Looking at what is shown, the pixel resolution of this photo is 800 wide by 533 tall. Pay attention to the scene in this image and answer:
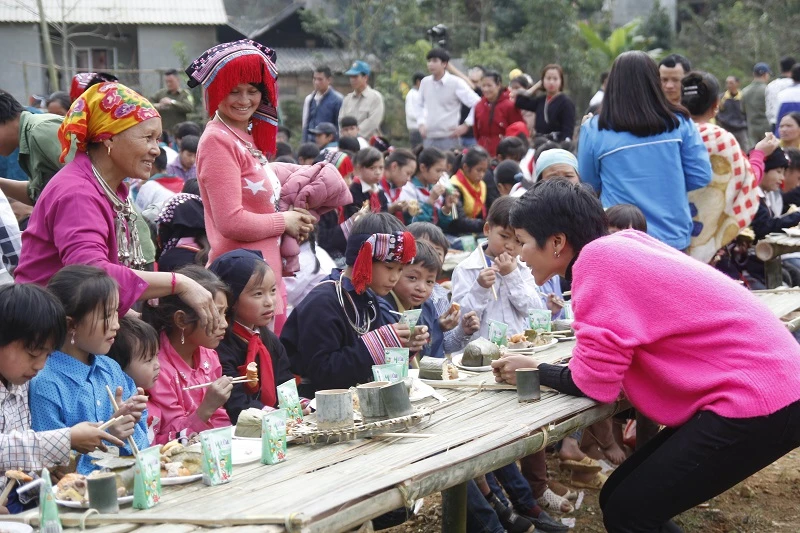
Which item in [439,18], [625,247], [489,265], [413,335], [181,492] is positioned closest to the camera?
[181,492]

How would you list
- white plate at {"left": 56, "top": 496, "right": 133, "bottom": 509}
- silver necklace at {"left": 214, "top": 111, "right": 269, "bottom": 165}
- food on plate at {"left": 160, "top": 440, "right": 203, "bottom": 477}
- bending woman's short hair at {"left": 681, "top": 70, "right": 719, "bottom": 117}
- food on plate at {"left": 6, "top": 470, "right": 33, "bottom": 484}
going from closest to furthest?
white plate at {"left": 56, "top": 496, "right": 133, "bottom": 509}, food on plate at {"left": 6, "top": 470, "right": 33, "bottom": 484}, food on plate at {"left": 160, "top": 440, "right": 203, "bottom": 477}, silver necklace at {"left": 214, "top": 111, "right": 269, "bottom": 165}, bending woman's short hair at {"left": 681, "top": 70, "right": 719, "bottom": 117}

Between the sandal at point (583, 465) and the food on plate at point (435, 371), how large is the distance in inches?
67.0

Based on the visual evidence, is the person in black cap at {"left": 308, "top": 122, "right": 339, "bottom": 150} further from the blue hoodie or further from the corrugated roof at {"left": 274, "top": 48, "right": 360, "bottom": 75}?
the corrugated roof at {"left": 274, "top": 48, "right": 360, "bottom": 75}

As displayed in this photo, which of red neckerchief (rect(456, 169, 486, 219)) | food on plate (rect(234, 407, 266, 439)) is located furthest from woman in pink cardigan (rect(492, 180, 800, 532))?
red neckerchief (rect(456, 169, 486, 219))

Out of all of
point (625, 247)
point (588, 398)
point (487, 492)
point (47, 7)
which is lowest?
point (487, 492)

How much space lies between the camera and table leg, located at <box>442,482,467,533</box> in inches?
152

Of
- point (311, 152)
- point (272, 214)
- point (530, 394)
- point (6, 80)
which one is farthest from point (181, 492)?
point (6, 80)

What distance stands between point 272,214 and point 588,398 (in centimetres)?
182

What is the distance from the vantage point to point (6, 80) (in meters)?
21.1

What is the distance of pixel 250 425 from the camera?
310 centimetres

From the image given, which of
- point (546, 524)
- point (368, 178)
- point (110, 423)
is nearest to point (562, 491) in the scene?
point (546, 524)

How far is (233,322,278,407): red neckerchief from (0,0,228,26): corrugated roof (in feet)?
64.4

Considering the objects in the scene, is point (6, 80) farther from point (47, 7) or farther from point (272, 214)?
point (272, 214)

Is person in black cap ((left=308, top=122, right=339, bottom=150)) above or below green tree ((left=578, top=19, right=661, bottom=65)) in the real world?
below
